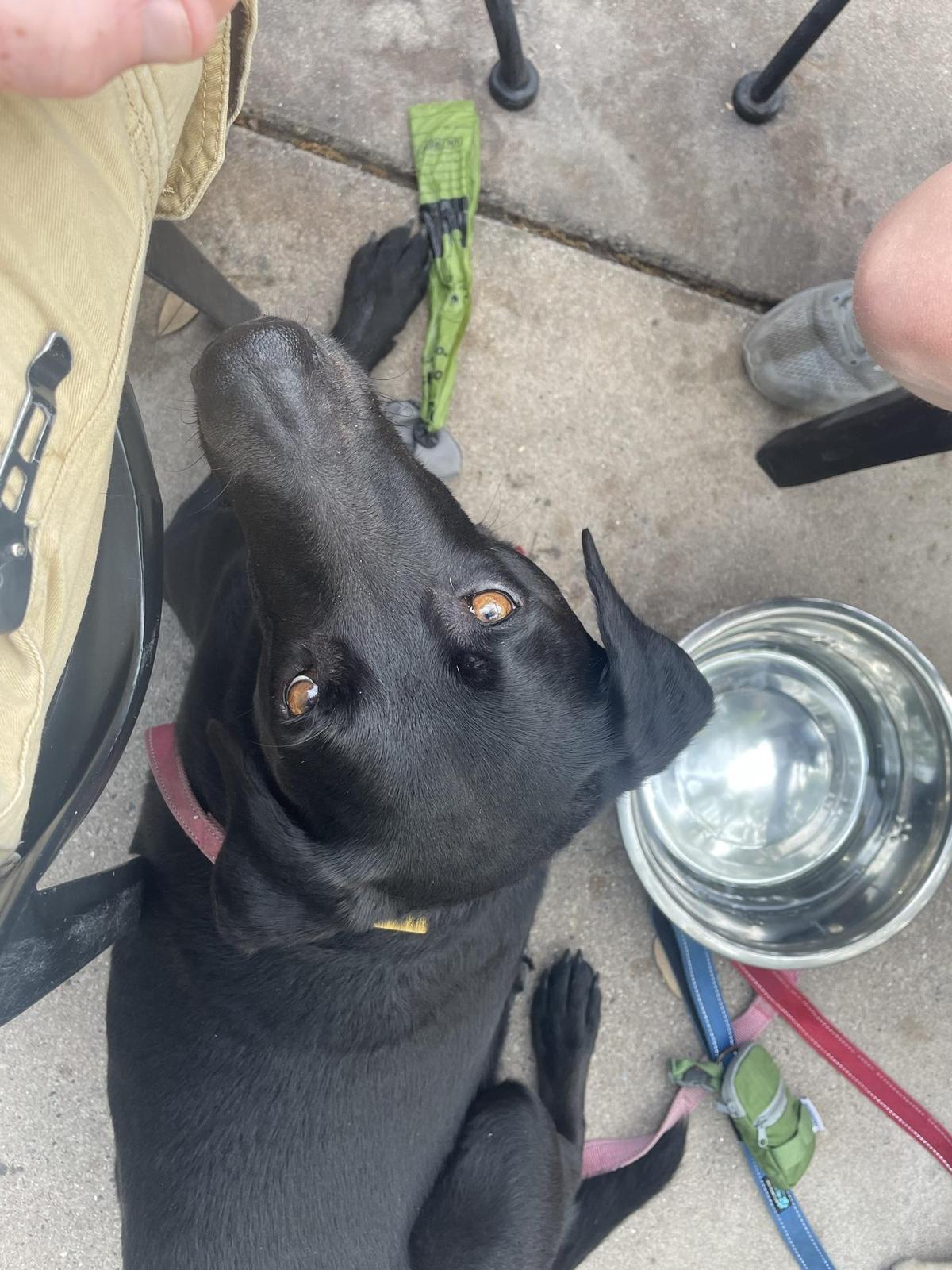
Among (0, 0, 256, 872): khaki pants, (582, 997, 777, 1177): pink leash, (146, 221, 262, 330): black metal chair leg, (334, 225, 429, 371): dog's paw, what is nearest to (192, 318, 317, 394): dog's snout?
(0, 0, 256, 872): khaki pants

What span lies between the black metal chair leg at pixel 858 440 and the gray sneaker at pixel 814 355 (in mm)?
80

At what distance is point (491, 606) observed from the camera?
161cm

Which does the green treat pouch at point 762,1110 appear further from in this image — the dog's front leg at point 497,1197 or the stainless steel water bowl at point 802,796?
the dog's front leg at point 497,1197

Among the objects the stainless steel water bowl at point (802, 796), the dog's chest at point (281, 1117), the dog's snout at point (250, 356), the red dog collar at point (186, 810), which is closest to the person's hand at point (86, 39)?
the dog's snout at point (250, 356)

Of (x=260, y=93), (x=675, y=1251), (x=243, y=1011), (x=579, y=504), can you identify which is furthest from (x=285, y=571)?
(x=675, y=1251)

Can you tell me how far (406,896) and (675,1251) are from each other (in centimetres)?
193

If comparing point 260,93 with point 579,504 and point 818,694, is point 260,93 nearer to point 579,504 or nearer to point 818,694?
point 579,504

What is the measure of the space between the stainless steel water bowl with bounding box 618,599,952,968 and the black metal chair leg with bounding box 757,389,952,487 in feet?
1.39

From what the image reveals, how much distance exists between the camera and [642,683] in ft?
5.56

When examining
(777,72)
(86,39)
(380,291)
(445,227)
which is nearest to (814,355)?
(777,72)

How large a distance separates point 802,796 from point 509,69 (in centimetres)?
231

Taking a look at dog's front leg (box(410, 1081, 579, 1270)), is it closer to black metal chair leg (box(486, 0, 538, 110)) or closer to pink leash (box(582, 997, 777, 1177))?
pink leash (box(582, 997, 777, 1177))

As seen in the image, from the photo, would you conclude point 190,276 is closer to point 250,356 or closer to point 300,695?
point 250,356

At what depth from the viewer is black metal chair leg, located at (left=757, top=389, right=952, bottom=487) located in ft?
6.93
